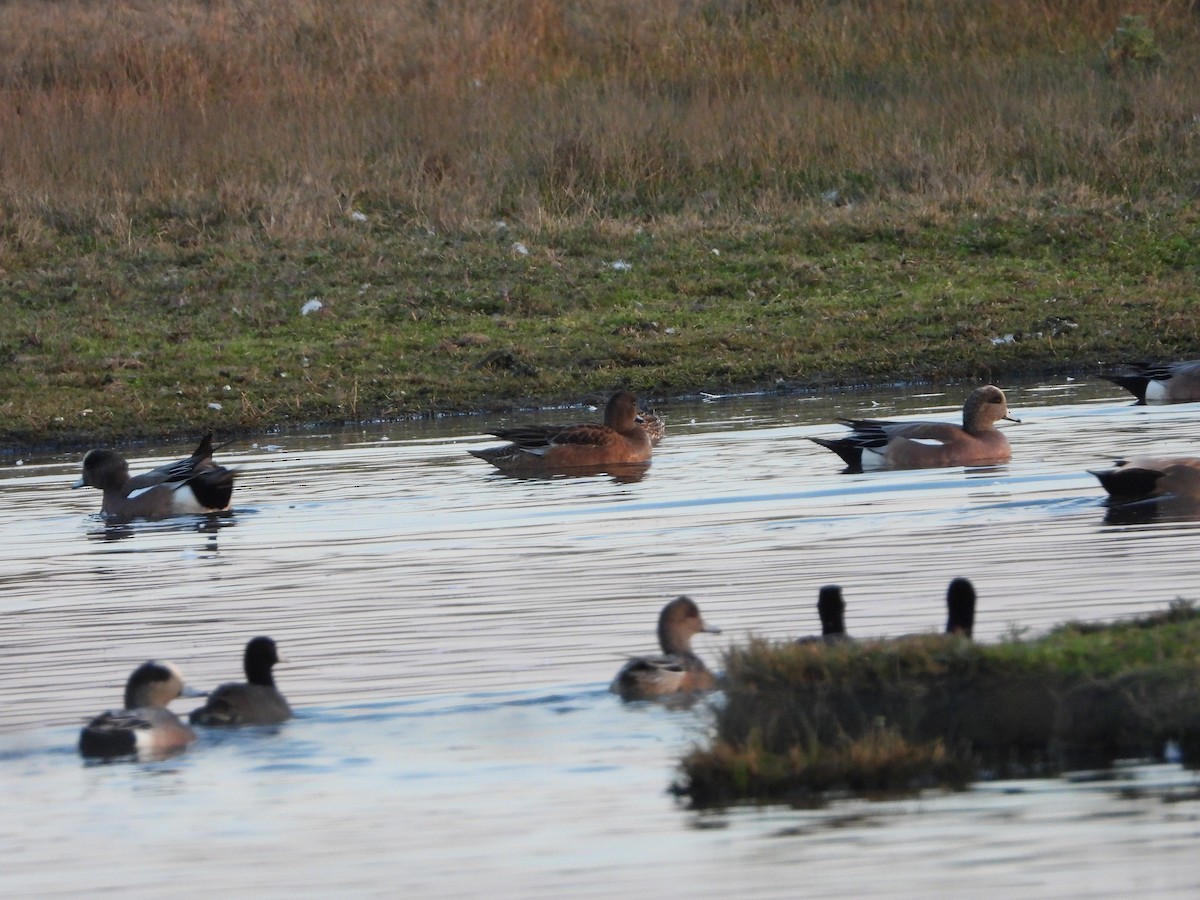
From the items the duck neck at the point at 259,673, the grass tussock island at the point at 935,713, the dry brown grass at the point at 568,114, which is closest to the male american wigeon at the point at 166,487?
the duck neck at the point at 259,673

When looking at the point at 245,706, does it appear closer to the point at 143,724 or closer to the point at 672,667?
the point at 143,724

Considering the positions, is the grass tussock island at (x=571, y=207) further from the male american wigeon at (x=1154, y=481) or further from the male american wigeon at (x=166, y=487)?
the male american wigeon at (x=1154, y=481)

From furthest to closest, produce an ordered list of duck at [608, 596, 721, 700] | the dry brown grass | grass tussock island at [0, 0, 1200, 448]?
the dry brown grass → grass tussock island at [0, 0, 1200, 448] → duck at [608, 596, 721, 700]

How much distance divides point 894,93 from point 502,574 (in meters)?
16.3

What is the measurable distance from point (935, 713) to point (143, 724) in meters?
2.40

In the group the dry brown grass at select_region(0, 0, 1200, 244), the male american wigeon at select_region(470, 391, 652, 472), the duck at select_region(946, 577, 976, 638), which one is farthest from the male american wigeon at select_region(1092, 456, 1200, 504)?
the dry brown grass at select_region(0, 0, 1200, 244)

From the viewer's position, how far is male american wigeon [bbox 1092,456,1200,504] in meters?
10.7

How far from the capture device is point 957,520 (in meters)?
10.8

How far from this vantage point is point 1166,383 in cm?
1498

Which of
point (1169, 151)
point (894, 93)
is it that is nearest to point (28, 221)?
point (894, 93)

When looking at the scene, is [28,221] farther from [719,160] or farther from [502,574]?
[502,574]

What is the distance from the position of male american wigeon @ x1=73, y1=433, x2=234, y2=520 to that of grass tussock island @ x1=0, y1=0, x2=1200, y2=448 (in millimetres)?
3513

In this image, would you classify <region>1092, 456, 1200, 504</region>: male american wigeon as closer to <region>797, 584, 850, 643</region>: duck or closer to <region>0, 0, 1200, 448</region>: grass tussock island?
<region>797, 584, 850, 643</region>: duck

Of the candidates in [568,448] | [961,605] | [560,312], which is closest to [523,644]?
[961,605]
